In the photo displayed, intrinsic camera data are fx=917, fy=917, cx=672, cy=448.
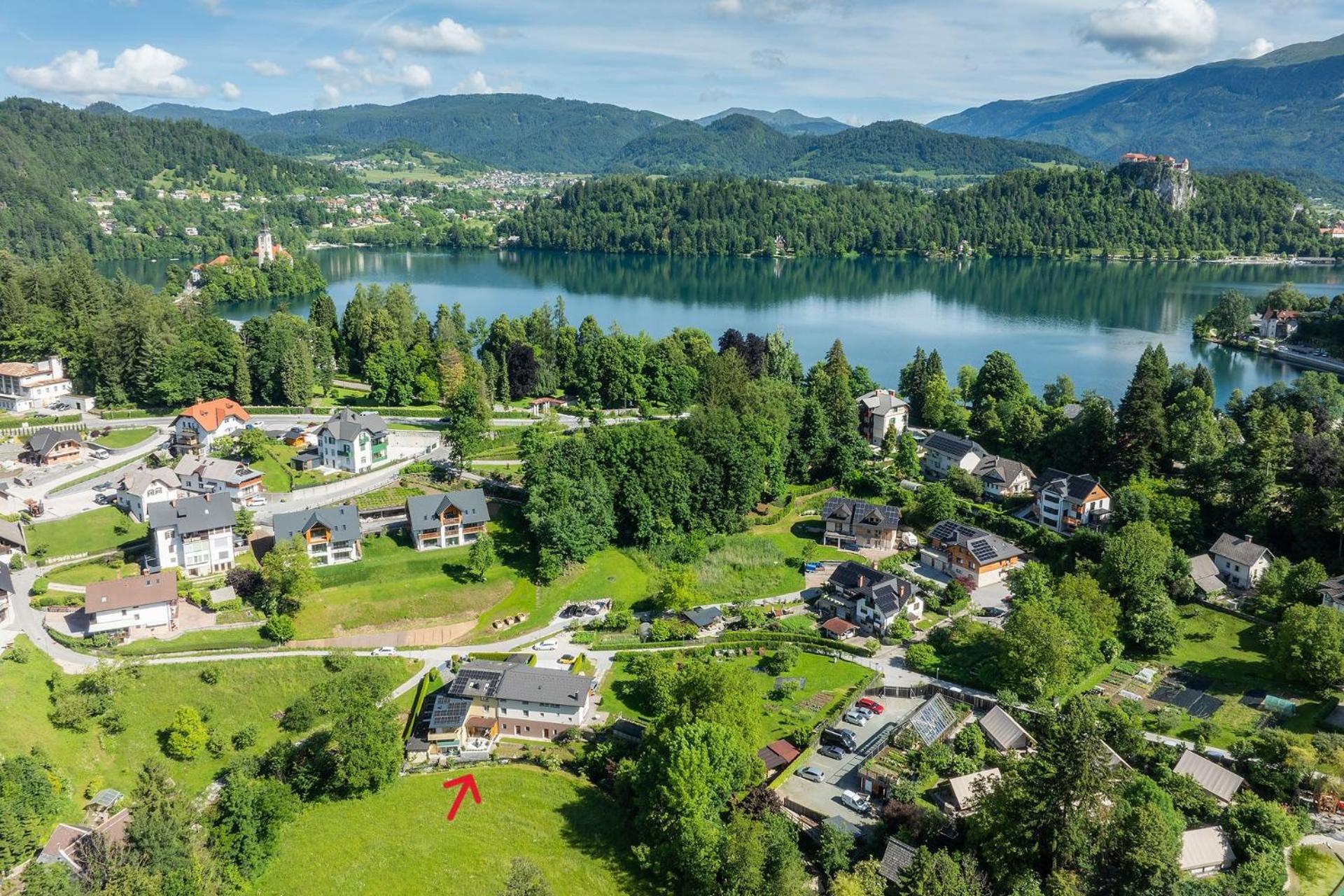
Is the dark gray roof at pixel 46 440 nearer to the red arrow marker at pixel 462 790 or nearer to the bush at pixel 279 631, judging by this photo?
the bush at pixel 279 631

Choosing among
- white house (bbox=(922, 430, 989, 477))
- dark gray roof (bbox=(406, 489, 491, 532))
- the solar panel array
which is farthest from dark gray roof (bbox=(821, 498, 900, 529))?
dark gray roof (bbox=(406, 489, 491, 532))

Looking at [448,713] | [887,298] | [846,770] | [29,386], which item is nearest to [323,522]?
[448,713]

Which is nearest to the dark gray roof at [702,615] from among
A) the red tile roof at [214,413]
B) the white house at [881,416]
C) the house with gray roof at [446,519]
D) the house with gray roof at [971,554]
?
the house with gray roof at [446,519]

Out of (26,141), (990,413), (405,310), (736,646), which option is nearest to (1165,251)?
(990,413)

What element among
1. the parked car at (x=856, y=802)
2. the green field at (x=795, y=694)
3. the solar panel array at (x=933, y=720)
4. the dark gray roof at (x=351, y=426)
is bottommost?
the parked car at (x=856, y=802)

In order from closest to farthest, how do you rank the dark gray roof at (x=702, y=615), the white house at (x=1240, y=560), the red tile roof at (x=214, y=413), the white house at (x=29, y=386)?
the dark gray roof at (x=702, y=615)
the white house at (x=1240, y=560)
the red tile roof at (x=214, y=413)
the white house at (x=29, y=386)

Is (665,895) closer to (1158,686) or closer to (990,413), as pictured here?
(1158,686)
